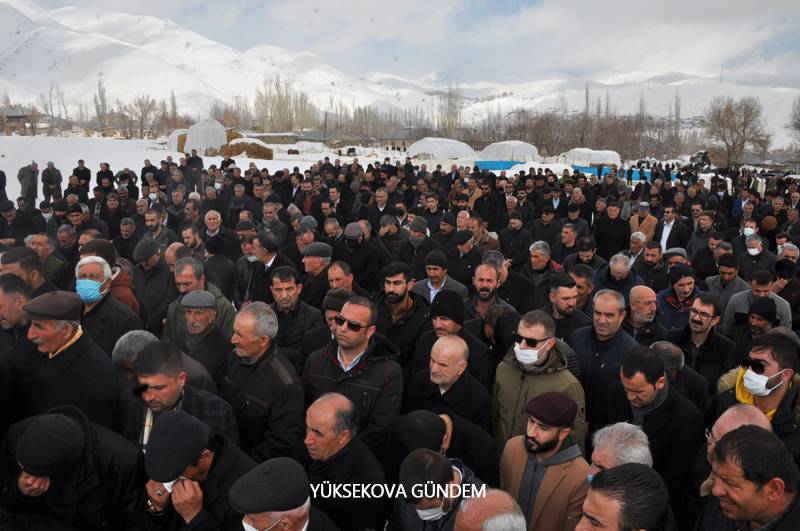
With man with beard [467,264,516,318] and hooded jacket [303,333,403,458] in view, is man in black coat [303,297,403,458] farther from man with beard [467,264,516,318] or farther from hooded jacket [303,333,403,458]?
man with beard [467,264,516,318]

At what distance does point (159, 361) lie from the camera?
325cm

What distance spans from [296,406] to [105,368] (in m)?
1.13

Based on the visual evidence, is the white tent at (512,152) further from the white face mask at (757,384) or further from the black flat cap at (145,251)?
the white face mask at (757,384)

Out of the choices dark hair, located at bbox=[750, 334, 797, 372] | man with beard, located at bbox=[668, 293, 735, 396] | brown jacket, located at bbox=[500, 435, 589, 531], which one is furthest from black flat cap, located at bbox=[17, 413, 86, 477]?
man with beard, located at bbox=[668, 293, 735, 396]

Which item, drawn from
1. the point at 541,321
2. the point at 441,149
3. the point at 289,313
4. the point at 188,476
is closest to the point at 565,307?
the point at 541,321

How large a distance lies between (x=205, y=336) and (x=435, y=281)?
7.61 ft

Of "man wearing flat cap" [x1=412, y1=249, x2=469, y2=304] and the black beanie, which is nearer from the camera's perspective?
the black beanie

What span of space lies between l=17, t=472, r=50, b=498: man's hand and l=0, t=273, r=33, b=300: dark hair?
207 cm

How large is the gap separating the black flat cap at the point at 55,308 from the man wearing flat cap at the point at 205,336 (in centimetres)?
86

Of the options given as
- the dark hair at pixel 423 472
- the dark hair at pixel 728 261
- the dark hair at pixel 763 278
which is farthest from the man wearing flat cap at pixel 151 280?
the dark hair at pixel 728 261

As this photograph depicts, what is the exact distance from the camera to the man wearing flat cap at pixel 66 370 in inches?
135

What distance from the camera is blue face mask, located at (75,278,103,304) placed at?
4.64 metres

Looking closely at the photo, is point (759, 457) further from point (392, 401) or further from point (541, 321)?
point (392, 401)

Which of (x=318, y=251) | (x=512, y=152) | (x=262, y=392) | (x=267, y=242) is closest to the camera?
(x=262, y=392)
